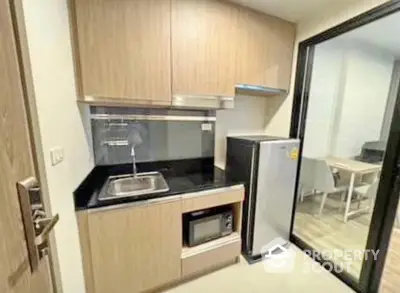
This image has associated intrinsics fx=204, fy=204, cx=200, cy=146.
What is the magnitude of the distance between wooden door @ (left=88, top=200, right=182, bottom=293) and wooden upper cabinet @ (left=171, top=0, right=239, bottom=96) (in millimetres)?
968

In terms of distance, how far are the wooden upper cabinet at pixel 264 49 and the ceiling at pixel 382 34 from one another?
1.54ft

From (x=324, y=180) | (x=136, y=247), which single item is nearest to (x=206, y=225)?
(x=136, y=247)

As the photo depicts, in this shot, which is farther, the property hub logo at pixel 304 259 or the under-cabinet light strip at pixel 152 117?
the property hub logo at pixel 304 259

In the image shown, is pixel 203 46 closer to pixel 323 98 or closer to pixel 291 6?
pixel 291 6

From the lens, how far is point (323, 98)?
7.58 feet

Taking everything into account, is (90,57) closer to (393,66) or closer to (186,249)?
(186,249)

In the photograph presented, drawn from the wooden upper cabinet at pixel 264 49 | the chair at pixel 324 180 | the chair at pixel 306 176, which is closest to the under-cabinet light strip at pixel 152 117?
the wooden upper cabinet at pixel 264 49

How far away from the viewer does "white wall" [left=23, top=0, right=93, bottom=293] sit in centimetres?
90

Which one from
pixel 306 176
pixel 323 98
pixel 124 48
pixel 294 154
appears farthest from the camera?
pixel 306 176

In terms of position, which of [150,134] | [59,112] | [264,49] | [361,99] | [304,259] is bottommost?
[304,259]

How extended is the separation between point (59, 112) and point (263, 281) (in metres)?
1.98

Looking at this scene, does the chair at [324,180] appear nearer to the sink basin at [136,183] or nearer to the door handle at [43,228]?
the sink basin at [136,183]

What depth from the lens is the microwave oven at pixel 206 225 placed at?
169 centimetres

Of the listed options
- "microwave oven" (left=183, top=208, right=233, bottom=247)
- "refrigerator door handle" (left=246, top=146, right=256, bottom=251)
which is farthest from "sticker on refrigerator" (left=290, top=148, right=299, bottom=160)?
"microwave oven" (left=183, top=208, right=233, bottom=247)
